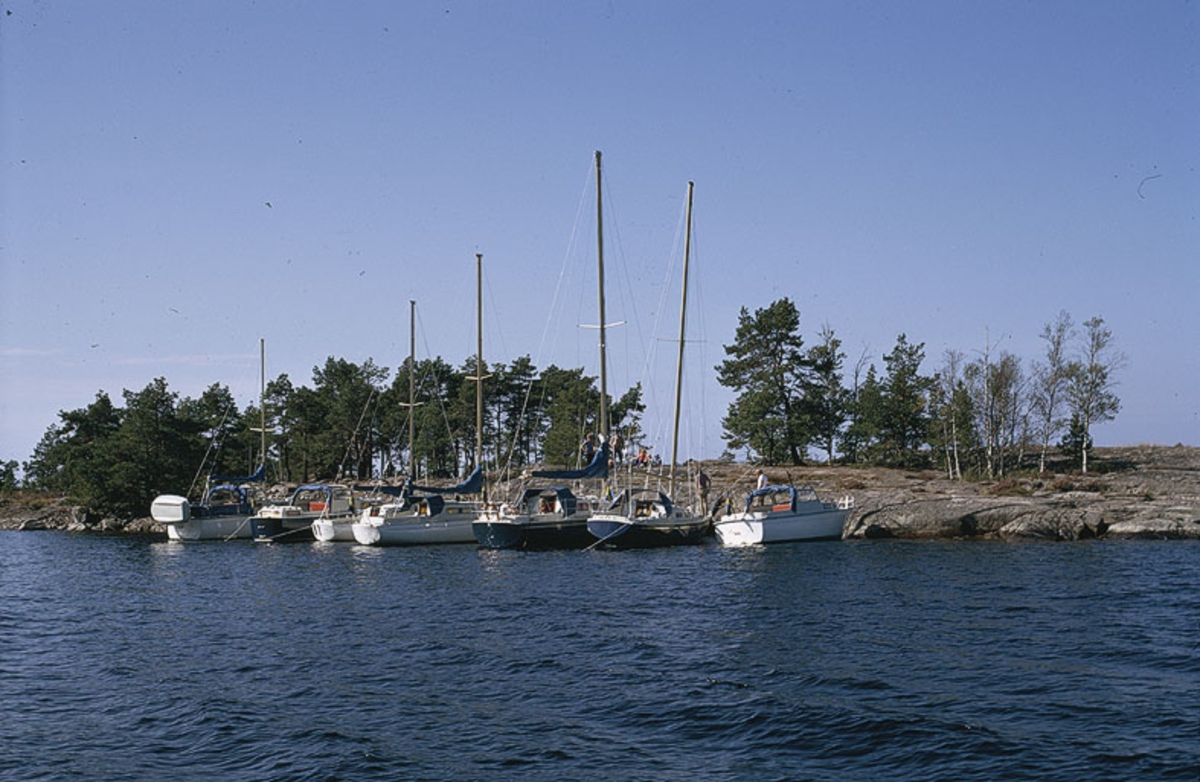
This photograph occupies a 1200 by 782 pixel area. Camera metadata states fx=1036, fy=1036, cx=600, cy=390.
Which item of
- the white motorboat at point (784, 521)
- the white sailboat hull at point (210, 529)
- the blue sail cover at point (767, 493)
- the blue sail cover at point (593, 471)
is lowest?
the white sailboat hull at point (210, 529)

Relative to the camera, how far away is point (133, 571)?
160 feet

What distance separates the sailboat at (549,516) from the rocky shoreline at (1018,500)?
12328 millimetres

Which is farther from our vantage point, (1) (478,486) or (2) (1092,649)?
(1) (478,486)

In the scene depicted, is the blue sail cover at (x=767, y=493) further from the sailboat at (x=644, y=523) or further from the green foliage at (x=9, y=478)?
the green foliage at (x=9, y=478)

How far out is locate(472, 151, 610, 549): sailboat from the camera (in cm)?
5372

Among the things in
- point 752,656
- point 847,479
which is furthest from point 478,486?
point 752,656

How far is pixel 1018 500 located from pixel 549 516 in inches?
1005

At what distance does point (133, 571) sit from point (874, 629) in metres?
36.8

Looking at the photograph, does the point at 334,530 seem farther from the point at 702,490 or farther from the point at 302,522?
the point at 702,490

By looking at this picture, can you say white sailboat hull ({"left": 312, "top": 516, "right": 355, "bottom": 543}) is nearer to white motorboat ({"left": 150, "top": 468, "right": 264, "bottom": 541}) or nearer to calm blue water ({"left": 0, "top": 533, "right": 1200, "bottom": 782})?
white motorboat ({"left": 150, "top": 468, "right": 264, "bottom": 541})

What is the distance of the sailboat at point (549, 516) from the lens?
53.7 m

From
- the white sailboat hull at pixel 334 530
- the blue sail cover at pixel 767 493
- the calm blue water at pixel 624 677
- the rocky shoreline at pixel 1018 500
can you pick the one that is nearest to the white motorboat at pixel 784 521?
the blue sail cover at pixel 767 493

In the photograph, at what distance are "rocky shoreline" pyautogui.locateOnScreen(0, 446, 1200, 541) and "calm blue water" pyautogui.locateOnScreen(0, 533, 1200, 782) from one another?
39.8 ft

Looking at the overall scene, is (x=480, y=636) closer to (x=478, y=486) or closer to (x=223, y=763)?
(x=223, y=763)
